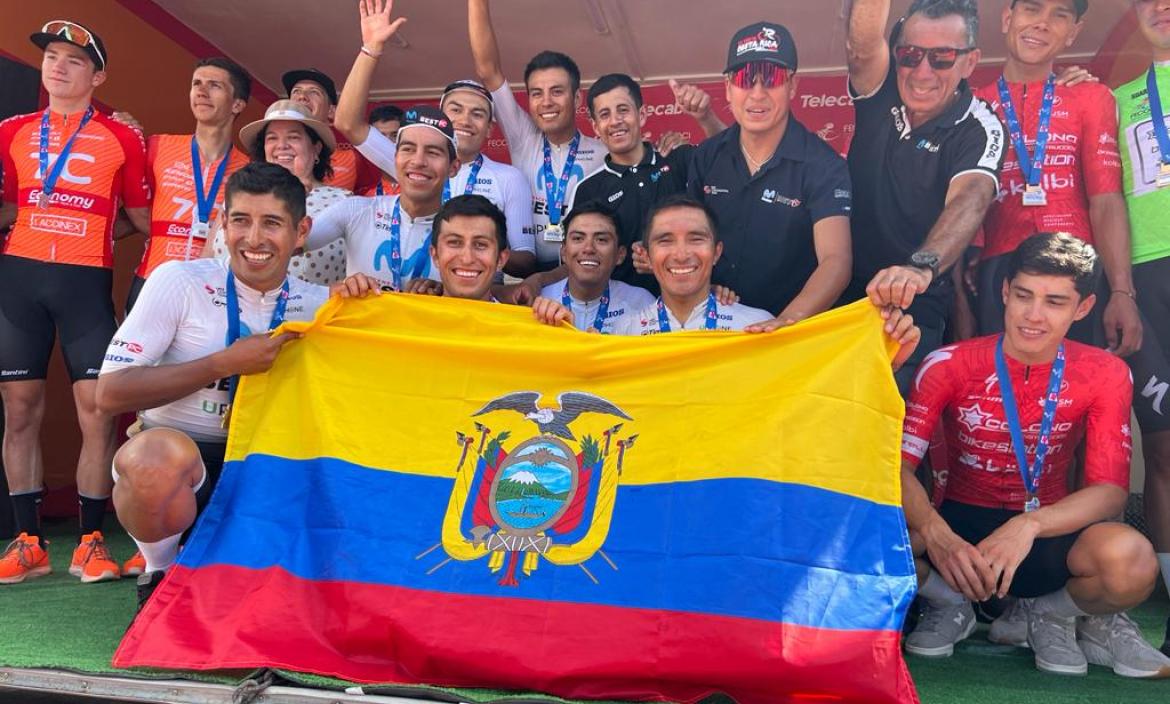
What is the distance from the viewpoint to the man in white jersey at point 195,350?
2.90m

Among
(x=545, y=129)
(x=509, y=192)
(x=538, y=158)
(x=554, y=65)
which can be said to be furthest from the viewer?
(x=538, y=158)

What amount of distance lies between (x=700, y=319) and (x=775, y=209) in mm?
591

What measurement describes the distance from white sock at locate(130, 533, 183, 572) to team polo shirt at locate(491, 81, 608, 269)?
2017 millimetres

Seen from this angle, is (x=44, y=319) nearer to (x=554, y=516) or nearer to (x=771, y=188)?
(x=554, y=516)

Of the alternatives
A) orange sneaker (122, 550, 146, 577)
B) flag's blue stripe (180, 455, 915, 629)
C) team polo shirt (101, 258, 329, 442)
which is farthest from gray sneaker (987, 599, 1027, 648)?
orange sneaker (122, 550, 146, 577)

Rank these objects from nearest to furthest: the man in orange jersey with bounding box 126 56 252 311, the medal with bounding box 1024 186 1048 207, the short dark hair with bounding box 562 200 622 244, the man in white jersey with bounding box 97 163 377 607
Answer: the man in white jersey with bounding box 97 163 377 607
the medal with bounding box 1024 186 1048 207
the short dark hair with bounding box 562 200 622 244
the man in orange jersey with bounding box 126 56 252 311

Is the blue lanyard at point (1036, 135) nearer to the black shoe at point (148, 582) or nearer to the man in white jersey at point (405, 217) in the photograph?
the man in white jersey at point (405, 217)

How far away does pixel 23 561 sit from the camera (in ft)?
12.7

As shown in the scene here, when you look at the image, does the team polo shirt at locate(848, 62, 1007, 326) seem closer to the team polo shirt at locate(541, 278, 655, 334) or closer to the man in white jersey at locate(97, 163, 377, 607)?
the team polo shirt at locate(541, 278, 655, 334)

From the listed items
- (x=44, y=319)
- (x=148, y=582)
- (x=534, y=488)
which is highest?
(x=44, y=319)

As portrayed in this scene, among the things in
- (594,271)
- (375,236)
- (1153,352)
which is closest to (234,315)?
(375,236)

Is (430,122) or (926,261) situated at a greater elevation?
(430,122)

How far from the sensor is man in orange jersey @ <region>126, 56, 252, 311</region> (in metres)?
4.45

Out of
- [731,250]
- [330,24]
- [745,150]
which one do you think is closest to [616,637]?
[731,250]
